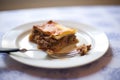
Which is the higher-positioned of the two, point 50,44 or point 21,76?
point 50,44

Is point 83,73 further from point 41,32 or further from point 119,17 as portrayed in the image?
point 119,17

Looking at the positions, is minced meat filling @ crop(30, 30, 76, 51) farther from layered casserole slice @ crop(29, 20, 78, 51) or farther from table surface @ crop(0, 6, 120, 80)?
table surface @ crop(0, 6, 120, 80)

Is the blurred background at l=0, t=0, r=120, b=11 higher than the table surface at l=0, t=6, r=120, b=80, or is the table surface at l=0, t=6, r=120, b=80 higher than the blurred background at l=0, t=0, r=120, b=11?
the blurred background at l=0, t=0, r=120, b=11

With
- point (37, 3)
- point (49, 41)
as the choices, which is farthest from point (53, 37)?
point (37, 3)

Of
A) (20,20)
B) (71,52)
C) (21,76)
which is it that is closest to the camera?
(21,76)

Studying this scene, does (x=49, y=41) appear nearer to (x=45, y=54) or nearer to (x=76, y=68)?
(x=45, y=54)

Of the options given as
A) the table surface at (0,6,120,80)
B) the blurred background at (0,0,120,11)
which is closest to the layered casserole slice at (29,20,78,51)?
the table surface at (0,6,120,80)

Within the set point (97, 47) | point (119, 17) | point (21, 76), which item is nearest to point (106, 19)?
point (119, 17)
